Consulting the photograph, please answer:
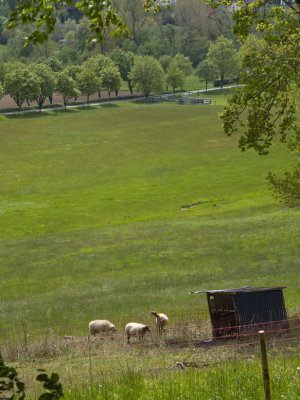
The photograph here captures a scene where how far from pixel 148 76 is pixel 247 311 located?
158 metres

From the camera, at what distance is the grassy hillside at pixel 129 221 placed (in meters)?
33.6

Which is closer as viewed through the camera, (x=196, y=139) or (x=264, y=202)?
(x=264, y=202)

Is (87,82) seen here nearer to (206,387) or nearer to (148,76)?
(148,76)

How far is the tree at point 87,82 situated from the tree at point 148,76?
16340 millimetres

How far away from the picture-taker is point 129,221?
6319 cm

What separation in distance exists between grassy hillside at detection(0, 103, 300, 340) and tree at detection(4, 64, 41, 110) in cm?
1809

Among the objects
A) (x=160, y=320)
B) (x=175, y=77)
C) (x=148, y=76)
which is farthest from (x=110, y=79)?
(x=160, y=320)

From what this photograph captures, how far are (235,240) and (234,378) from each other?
35048mm

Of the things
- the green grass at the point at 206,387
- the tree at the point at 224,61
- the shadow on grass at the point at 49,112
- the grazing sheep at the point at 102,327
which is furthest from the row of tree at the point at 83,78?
the green grass at the point at 206,387

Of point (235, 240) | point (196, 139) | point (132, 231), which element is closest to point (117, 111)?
point (196, 139)

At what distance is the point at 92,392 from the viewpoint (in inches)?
438

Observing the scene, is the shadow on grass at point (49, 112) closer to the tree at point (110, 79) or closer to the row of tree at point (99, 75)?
the row of tree at point (99, 75)

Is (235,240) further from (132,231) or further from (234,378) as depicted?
(234,378)

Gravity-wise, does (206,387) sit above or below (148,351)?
above
